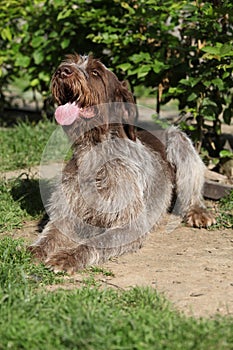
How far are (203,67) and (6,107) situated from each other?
18.4ft

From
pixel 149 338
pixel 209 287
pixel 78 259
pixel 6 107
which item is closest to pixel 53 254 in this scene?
pixel 78 259

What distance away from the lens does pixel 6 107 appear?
1249 centimetres

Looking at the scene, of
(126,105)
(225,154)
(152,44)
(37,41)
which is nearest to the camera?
(126,105)

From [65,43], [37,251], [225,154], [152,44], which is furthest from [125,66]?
[37,251]

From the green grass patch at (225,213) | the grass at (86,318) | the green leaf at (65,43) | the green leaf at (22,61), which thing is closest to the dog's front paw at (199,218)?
the green grass patch at (225,213)

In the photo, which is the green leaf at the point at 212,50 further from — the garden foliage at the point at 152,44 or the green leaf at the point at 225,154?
the green leaf at the point at 225,154

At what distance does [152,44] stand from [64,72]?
3.27m

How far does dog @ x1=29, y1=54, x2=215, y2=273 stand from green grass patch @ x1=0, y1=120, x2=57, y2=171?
255 cm

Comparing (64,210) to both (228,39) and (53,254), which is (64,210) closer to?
(53,254)

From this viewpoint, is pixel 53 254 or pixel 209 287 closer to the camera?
pixel 209 287

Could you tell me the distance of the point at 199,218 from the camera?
6.69m

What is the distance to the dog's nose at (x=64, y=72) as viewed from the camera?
5.49 meters

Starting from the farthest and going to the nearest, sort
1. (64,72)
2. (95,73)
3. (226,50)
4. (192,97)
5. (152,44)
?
(152,44) → (192,97) → (226,50) → (95,73) → (64,72)

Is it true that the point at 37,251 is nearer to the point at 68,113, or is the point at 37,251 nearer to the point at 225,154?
the point at 68,113
